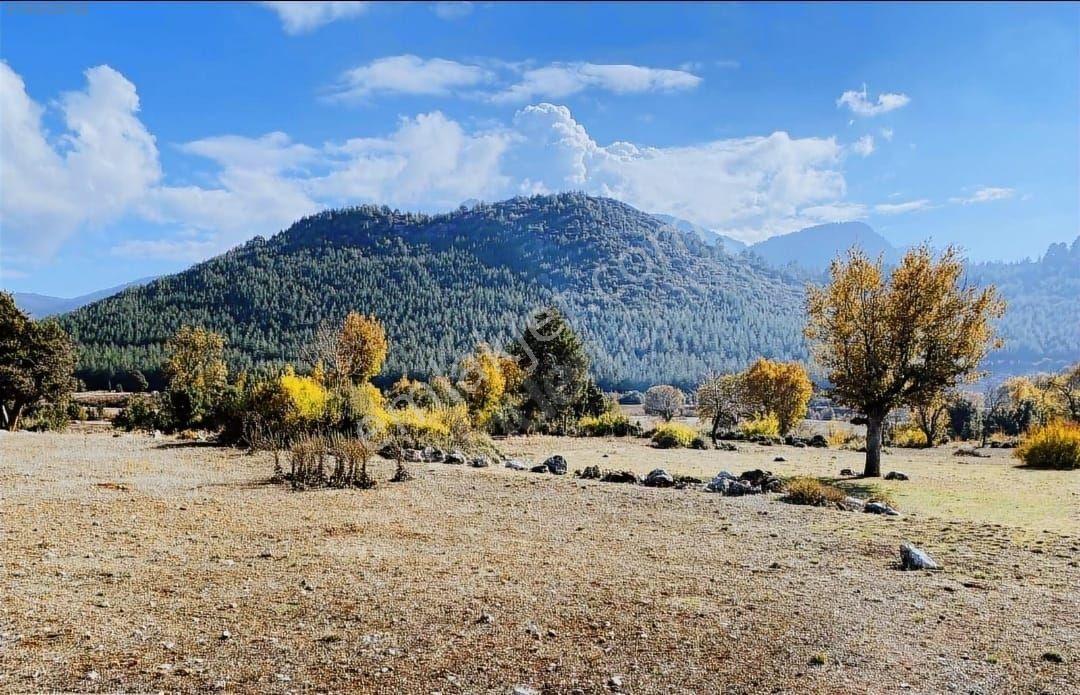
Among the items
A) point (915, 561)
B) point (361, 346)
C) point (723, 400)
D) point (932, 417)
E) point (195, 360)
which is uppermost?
point (361, 346)

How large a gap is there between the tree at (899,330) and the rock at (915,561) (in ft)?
34.6

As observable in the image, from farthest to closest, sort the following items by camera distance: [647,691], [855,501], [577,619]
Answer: [855,501] < [577,619] < [647,691]

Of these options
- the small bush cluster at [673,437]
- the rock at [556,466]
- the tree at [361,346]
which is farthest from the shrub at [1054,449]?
the tree at [361,346]

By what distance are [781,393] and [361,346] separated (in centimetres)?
2766

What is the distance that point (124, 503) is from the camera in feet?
35.1

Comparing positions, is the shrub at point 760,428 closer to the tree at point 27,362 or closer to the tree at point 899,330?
the tree at point 899,330

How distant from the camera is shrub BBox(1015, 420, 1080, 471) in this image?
66.1 ft

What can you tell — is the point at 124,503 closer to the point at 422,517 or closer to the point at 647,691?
the point at 422,517

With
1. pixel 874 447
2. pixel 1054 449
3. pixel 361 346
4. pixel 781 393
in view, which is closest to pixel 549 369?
pixel 361 346

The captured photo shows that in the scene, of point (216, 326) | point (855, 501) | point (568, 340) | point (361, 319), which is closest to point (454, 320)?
point (216, 326)

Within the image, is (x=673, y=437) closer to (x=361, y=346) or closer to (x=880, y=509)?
(x=880, y=509)

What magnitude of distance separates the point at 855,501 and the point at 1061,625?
6.56m

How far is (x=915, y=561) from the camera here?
7.92 meters

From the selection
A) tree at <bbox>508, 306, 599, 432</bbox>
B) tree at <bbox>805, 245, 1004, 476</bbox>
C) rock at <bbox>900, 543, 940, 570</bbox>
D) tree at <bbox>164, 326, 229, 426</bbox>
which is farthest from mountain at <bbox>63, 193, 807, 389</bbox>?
rock at <bbox>900, 543, 940, 570</bbox>
